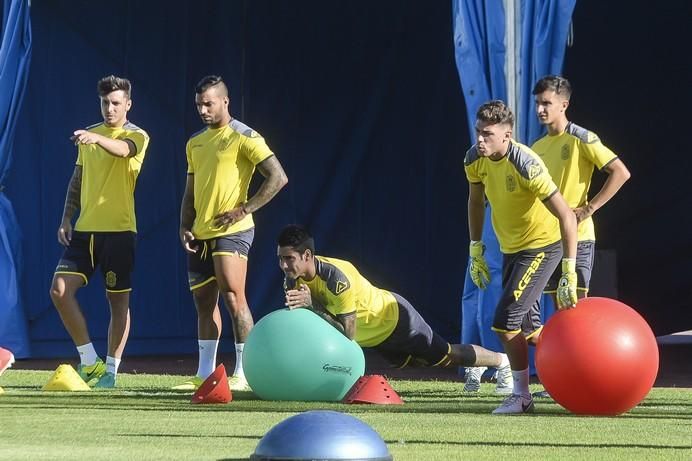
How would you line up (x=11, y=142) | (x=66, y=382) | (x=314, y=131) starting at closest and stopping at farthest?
(x=66, y=382), (x=11, y=142), (x=314, y=131)

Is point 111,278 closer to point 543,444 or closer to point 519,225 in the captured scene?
point 519,225

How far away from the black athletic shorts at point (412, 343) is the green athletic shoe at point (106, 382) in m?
2.07

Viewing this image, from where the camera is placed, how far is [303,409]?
8.59 meters

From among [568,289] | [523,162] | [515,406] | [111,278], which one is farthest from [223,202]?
[568,289]

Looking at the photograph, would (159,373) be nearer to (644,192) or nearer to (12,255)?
(12,255)

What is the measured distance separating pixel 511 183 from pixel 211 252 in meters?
2.61

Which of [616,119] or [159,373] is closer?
[159,373]

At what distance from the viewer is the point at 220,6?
1512 centimetres

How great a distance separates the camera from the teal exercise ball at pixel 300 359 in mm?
9023

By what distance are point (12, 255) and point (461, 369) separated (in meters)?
4.65

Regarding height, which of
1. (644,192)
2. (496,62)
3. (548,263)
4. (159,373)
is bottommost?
(159,373)

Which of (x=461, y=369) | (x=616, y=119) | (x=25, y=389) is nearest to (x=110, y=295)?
(x=25, y=389)

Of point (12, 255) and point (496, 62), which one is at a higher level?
point (496, 62)

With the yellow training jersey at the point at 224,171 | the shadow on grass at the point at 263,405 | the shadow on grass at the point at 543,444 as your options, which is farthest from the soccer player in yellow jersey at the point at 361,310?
the shadow on grass at the point at 543,444
